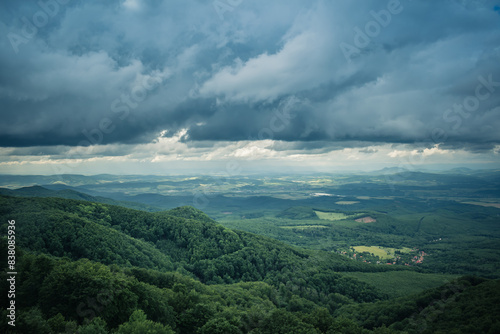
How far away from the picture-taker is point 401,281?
14788 cm

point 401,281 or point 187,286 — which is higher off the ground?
point 187,286

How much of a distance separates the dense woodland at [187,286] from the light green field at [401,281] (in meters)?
9.62

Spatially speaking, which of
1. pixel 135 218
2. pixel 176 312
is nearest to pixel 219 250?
pixel 135 218

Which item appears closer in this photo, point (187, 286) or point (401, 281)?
point (187, 286)

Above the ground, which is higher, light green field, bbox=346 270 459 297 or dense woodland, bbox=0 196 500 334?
dense woodland, bbox=0 196 500 334

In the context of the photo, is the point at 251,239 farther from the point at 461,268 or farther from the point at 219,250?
the point at 461,268

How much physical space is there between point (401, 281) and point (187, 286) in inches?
5163

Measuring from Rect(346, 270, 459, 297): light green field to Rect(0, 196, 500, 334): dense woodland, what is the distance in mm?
9621

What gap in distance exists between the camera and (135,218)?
476 ft

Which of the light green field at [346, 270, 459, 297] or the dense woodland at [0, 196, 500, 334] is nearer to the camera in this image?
the dense woodland at [0, 196, 500, 334]

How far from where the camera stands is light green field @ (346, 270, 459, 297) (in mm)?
133462

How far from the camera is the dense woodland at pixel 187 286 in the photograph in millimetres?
42156

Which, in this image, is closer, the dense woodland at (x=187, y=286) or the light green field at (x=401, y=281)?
the dense woodland at (x=187, y=286)

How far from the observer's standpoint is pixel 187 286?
72312 mm
